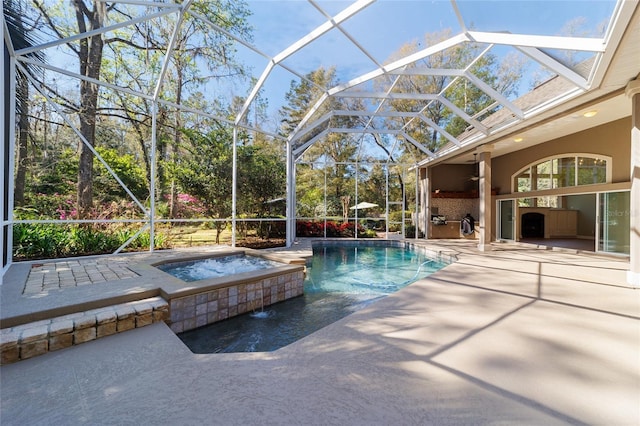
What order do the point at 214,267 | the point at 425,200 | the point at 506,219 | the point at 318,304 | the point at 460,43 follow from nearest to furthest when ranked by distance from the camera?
the point at 318,304 → the point at 460,43 → the point at 214,267 → the point at 506,219 → the point at 425,200

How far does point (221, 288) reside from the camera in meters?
3.94

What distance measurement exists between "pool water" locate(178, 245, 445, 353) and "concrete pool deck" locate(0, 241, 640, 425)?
805 millimetres

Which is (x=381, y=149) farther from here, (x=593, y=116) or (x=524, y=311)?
(x=524, y=311)

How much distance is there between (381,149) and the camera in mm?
16891

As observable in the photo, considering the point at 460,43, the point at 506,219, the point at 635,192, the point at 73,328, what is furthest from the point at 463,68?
the point at 73,328

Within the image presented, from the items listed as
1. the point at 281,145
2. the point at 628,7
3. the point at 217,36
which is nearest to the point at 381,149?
the point at 281,145

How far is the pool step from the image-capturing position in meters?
2.21

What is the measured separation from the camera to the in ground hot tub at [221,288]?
11.5ft

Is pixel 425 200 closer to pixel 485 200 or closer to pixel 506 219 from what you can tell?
pixel 506 219

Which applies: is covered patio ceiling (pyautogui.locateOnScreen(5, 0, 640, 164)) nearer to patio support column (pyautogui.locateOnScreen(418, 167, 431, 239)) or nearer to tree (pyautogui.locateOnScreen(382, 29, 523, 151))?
tree (pyautogui.locateOnScreen(382, 29, 523, 151))

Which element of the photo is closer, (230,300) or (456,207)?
(230,300)

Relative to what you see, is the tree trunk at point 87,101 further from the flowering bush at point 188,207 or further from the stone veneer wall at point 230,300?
the stone veneer wall at point 230,300

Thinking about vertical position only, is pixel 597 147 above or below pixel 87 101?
below

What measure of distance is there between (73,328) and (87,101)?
8.98 metres
